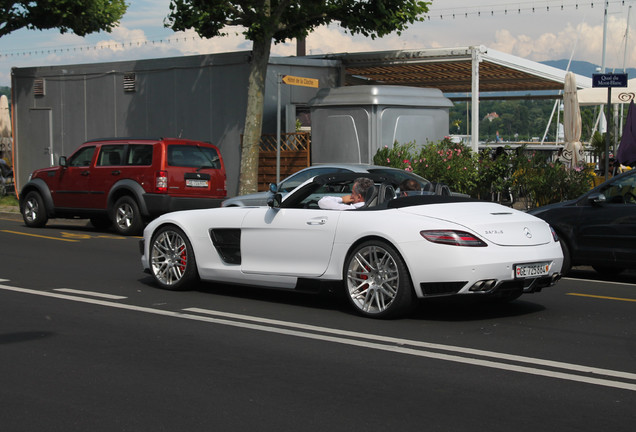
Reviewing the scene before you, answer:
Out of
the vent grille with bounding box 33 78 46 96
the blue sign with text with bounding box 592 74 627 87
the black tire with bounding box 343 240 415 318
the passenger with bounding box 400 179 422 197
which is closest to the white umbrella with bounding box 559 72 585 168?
the blue sign with text with bounding box 592 74 627 87

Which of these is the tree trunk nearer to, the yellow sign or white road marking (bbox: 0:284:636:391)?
the yellow sign

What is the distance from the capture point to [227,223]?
366 inches

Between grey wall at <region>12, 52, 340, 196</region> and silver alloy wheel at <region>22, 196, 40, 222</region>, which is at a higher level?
grey wall at <region>12, 52, 340, 196</region>

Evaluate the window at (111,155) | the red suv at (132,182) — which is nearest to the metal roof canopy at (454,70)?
the red suv at (132,182)

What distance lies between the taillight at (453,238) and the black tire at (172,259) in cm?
297

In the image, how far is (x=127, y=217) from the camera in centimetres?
1783

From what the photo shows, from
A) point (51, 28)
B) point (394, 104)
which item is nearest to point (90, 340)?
point (394, 104)

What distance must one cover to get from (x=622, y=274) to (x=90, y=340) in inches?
315

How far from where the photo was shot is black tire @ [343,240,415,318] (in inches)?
307

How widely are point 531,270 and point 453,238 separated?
79cm

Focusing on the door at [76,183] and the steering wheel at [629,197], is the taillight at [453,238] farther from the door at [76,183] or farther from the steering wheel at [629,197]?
the door at [76,183]

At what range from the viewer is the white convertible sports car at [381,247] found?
7656 millimetres

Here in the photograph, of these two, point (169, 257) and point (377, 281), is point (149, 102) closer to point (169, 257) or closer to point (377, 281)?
point (169, 257)

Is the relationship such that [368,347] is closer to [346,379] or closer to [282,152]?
[346,379]
